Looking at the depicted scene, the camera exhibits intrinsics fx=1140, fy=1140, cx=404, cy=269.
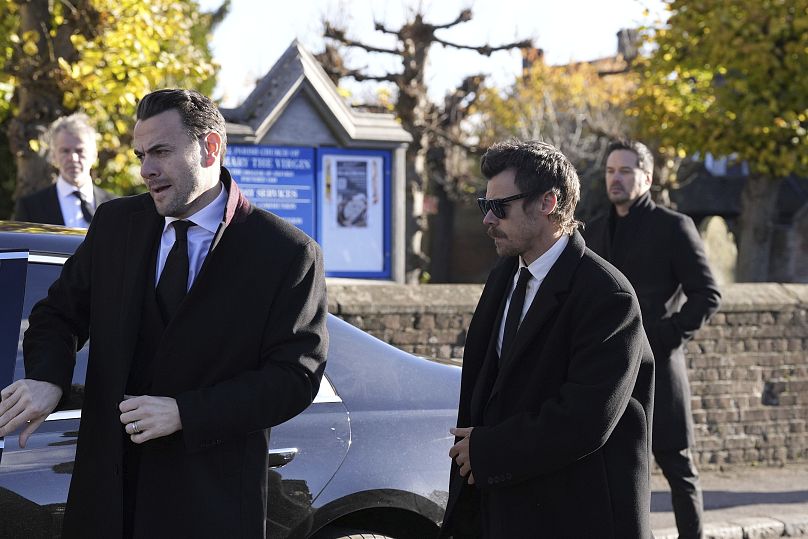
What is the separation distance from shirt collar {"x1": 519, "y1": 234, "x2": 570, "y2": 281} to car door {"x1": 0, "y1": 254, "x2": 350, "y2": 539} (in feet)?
3.09

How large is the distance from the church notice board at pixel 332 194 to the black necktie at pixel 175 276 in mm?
5674

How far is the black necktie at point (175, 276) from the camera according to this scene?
286 cm

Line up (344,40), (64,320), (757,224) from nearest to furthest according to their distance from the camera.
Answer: (64,320) → (344,40) → (757,224)

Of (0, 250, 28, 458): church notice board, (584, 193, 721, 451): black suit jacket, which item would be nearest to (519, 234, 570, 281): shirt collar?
(0, 250, 28, 458): church notice board

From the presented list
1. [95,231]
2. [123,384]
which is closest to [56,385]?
[123,384]

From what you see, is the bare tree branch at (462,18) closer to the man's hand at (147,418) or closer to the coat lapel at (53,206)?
the coat lapel at (53,206)

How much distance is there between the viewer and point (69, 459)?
3.27 meters

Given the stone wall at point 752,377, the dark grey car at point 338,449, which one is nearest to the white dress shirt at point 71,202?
the dark grey car at point 338,449

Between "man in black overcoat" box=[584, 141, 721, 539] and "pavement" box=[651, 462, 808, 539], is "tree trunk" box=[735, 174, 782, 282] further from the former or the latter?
"man in black overcoat" box=[584, 141, 721, 539]

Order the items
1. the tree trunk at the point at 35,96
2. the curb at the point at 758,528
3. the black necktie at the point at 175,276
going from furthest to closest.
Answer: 1. the tree trunk at the point at 35,96
2. the curb at the point at 758,528
3. the black necktie at the point at 175,276

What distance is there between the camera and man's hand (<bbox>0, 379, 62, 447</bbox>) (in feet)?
9.04

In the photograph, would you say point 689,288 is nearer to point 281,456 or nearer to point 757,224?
point 281,456

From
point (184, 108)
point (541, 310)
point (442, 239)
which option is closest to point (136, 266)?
point (184, 108)

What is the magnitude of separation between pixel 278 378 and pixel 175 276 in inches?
14.9
